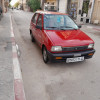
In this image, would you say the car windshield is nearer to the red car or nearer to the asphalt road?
the red car

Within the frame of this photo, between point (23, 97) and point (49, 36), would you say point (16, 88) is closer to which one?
point (23, 97)

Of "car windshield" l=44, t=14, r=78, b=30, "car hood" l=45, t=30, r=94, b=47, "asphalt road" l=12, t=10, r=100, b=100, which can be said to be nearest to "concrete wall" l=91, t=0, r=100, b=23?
"car windshield" l=44, t=14, r=78, b=30

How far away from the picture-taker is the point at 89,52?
386cm

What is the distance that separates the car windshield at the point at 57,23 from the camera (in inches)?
172

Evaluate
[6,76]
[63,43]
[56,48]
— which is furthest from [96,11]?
[6,76]

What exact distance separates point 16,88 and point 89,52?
8.22 feet

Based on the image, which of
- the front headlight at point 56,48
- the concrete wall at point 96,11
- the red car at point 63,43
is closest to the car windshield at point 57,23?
the red car at point 63,43

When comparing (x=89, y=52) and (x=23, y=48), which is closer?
(x=89, y=52)

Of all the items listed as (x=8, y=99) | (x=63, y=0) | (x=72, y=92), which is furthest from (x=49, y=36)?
(x=63, y=0)

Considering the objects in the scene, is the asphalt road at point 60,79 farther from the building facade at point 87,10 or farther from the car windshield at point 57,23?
the building facade at point 87,10

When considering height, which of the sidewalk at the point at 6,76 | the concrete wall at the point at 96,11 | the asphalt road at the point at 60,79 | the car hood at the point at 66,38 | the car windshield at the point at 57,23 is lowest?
the asphalt road at the point at 60,79

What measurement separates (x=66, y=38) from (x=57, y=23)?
1.04m

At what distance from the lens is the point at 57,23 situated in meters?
4.49

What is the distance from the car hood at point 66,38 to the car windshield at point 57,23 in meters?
0.28
